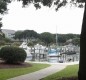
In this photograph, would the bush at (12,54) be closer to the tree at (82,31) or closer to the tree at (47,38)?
the tree at (82,31)

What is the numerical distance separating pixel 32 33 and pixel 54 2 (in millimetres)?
86504

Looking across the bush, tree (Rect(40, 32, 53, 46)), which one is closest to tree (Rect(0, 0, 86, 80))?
the bush

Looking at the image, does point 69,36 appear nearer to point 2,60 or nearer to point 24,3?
point 2,60

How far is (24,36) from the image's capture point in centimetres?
10269

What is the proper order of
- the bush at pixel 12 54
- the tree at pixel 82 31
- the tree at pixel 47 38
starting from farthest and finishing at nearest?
1. the tree at pixel 47 38
2. the bush at pixel 12 54
3. the tree at pixel 82 31

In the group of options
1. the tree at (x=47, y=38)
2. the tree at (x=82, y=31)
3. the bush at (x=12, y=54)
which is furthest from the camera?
the tree at (x=47, y=38)

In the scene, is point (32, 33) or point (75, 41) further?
point (32, 33)

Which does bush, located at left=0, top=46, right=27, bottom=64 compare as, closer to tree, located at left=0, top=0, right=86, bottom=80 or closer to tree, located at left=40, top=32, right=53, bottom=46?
tree, located at left=0, top=0, right=86, bottom=80

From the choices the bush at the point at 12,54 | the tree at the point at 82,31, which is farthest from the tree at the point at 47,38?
the tree at the point at 82,31

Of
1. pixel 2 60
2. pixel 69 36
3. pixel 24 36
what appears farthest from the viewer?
pixel 69 36

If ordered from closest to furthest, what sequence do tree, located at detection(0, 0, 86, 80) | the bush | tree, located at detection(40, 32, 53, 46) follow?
tree, located at detection(0, 0, 86, 80) → the bush → tree, located at detection(40, 32, 53, 46)

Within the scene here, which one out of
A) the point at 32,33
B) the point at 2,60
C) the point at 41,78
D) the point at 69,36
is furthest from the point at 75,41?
the point at 41,78

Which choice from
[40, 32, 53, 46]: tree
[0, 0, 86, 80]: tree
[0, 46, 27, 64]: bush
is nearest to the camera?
[0, 0, 86, 80]: tree

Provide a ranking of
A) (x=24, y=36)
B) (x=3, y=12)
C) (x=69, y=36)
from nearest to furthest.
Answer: (x=3, y=12), (x=24, y=36), (x=69, y=36)
